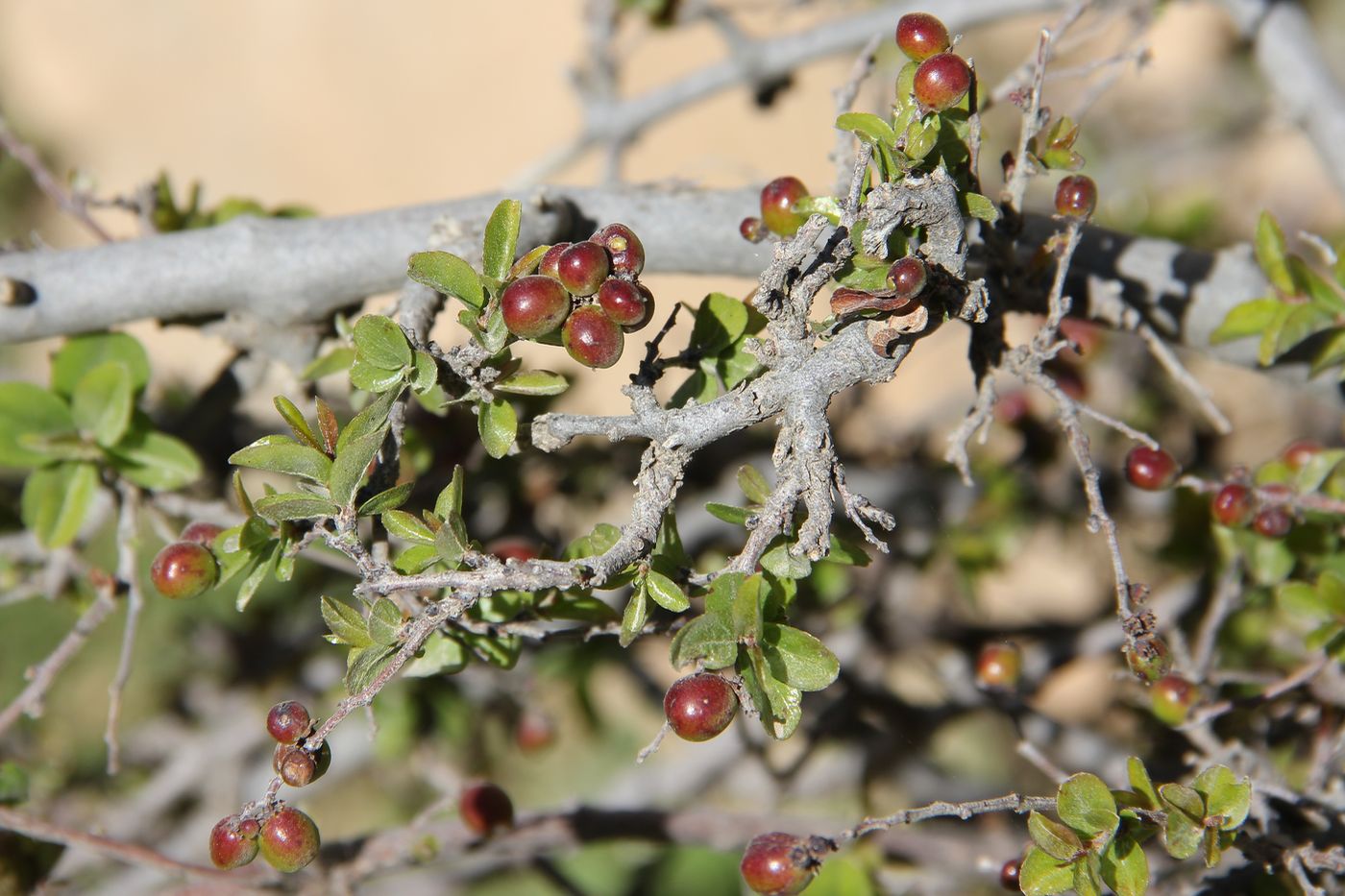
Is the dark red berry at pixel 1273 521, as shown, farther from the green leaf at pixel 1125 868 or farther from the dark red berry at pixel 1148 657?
the green leaf at pixel 1125 868

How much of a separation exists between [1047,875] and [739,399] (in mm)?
492

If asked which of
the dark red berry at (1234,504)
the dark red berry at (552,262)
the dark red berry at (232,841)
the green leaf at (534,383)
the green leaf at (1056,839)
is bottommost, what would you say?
the dark red berry at (232,841)

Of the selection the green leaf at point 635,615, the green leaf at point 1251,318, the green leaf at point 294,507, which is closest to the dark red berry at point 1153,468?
the green leaf at point 1251,318

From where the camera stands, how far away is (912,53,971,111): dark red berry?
2.81 ft

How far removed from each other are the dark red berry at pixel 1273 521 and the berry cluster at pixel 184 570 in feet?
3.79

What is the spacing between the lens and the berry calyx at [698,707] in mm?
822

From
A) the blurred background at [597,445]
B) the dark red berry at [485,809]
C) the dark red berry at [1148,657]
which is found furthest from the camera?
the blurred background at [597,445]

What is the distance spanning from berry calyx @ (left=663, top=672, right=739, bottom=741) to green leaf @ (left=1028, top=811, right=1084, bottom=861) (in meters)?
0.29

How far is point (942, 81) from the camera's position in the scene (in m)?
0.86

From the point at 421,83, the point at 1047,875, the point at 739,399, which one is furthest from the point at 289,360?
the point at 421,83

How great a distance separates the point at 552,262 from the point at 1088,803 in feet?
2.11

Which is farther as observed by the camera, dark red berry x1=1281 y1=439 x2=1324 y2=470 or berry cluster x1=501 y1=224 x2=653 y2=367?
dark red berry x1=1281 y1=439 x2=1324 y2=470

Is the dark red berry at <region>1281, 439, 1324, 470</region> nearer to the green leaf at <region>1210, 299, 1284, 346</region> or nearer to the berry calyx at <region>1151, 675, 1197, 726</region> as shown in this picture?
the green leaf at <region>1210, 299, 1284, 346</region>

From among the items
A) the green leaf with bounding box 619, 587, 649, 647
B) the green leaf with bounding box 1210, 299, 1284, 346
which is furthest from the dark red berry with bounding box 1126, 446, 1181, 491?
the green leaf with bounding box 619, 587, 649, 647
